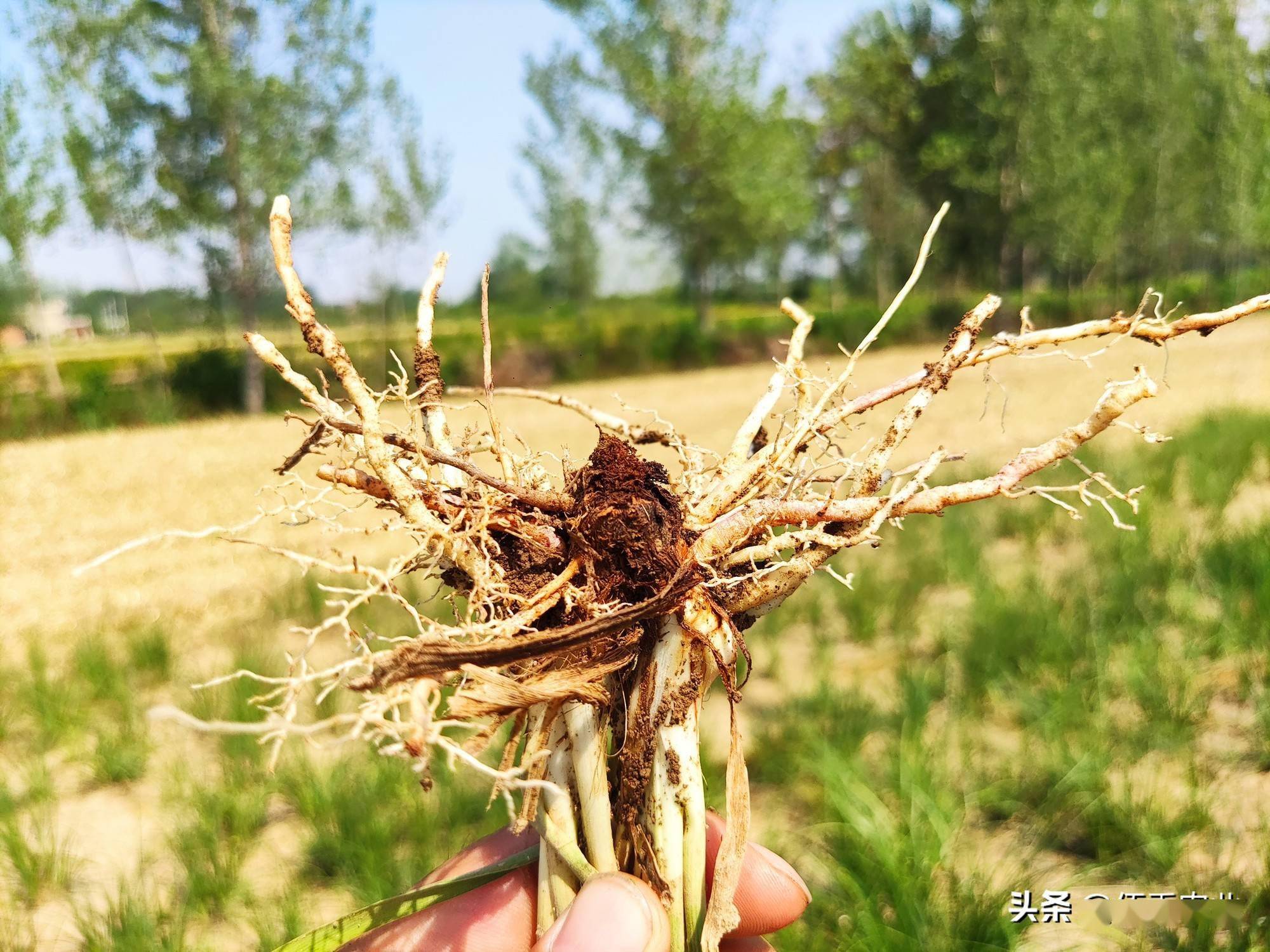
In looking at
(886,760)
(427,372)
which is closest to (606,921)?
(427,372)

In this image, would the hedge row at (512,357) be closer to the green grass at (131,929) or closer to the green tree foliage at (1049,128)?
the green tree foliage at (1049,128)

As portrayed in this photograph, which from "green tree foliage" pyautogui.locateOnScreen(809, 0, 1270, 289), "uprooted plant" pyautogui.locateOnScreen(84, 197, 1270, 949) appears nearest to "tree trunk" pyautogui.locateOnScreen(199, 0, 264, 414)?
"uprooted plant" pyautogui.locateOnScreen(84, 197, 1270, 949)

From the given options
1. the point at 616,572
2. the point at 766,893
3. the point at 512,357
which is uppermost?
the point at 512,357

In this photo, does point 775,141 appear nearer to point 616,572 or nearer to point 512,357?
point 512,357

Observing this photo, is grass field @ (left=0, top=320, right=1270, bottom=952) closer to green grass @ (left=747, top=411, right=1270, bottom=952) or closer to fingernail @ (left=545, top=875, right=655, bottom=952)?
green grass @ (left=747, top=411, right=1270, bottom=952)

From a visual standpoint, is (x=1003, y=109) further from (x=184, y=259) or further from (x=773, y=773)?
(x=773, y=773)
